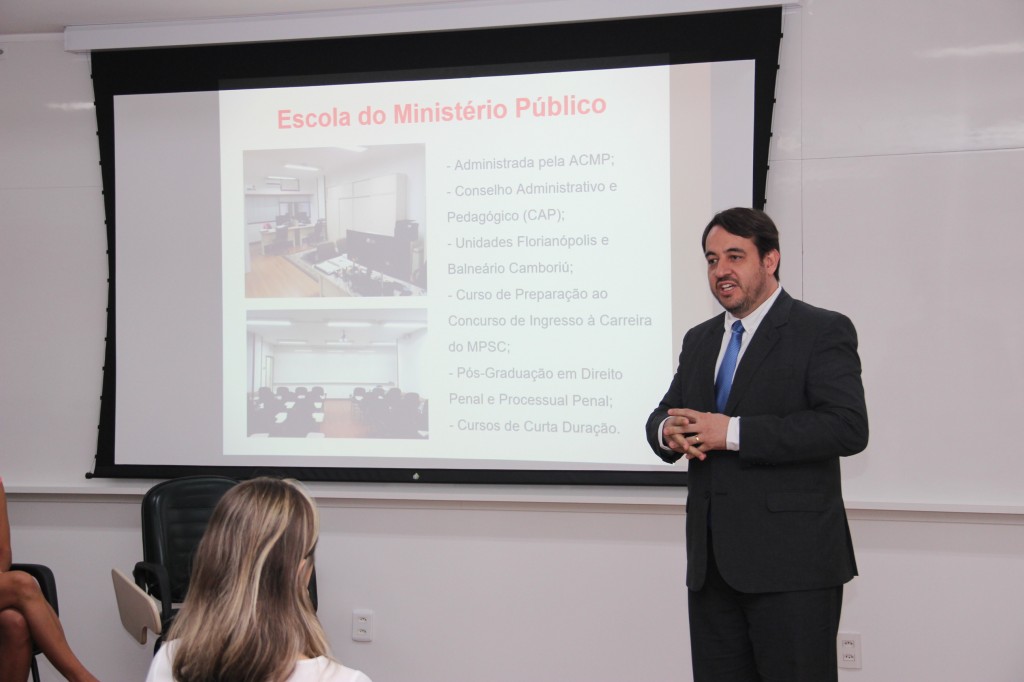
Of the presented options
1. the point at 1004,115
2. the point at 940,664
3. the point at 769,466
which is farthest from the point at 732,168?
the point at 940,664

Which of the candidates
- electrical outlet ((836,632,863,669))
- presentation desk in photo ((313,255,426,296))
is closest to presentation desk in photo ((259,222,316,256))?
presentation desk in photo ((313,255,426,296))

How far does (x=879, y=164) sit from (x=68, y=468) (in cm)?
379

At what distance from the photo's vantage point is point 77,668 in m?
2.93

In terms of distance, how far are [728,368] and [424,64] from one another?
6.83ft

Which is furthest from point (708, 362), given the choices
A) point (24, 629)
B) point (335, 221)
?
point (24, 629)

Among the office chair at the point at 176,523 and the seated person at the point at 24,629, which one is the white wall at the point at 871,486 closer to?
the office chair at the point at 176,523

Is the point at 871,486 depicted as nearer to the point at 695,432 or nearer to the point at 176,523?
the point at 695,432

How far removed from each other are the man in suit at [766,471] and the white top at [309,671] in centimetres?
108

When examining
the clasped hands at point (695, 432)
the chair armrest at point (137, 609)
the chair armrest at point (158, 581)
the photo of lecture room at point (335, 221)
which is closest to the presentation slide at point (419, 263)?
the photo of lecture room at point (335, 221)

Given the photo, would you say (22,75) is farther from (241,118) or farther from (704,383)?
(704,383)

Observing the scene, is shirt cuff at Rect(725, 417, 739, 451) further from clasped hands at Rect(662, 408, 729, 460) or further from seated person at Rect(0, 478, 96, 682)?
seated person at Rect(0, 478, 96, 682)

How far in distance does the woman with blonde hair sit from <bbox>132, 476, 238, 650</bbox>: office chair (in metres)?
2.12

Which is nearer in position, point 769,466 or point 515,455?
point 769,466

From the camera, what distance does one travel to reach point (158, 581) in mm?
3023
